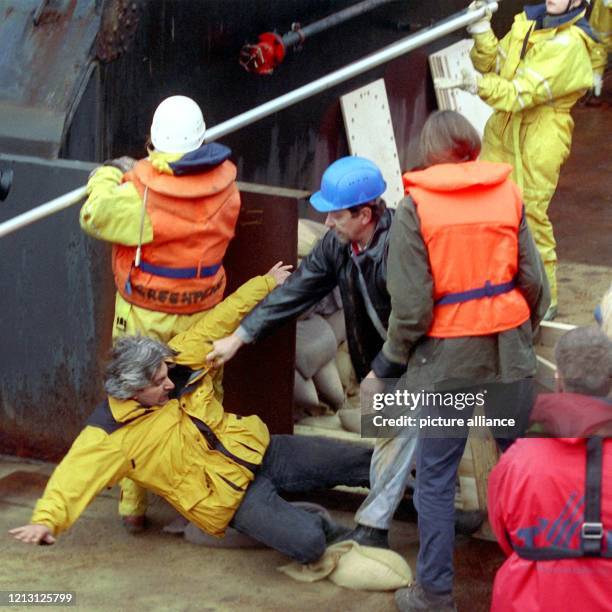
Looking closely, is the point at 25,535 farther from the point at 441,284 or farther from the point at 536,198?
the point at 536,198

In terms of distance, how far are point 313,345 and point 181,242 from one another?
52.3 inches

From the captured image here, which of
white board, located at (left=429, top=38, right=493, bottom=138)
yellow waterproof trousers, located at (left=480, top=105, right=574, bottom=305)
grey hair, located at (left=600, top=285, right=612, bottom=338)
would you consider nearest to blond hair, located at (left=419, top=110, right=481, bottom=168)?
grey hair, located at (left=600, top=285, right=612, bottom=338)

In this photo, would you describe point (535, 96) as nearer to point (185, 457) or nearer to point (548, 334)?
point (548, 334)

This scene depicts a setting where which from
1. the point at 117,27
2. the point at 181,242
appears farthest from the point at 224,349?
the point at 117,27

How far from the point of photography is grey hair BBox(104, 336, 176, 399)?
4742mm

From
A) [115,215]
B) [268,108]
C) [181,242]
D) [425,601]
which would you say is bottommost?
[425,601]

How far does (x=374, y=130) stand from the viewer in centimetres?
854

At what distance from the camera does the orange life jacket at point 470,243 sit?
423cm

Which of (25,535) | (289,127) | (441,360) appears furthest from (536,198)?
(25,535)

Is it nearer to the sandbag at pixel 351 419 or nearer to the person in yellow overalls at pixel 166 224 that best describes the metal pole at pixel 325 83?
the person in yellow overalls at pixel 166 224

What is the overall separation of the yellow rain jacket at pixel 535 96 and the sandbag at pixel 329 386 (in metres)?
1.20

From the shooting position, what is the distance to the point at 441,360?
4379mm

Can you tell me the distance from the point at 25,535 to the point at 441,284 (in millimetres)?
1596

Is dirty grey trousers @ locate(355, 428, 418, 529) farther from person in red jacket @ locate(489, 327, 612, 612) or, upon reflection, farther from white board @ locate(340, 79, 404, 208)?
white board @ locate(340, 79, 404, 208)
